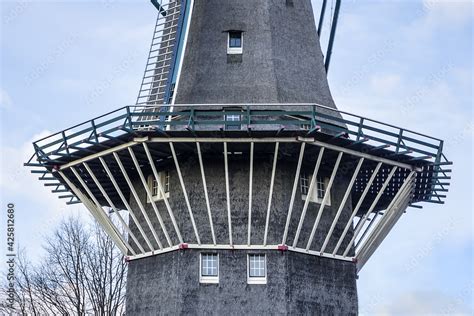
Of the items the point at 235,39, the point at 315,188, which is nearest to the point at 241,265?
the point at 315,188

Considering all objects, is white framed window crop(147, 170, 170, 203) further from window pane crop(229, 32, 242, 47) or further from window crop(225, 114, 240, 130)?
window pane crop(229, 32, 242, 47)

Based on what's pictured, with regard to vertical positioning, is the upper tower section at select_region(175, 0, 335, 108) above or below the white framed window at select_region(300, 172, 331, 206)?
above

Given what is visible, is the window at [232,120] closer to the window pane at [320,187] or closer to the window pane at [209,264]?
the window pane at [320,187]

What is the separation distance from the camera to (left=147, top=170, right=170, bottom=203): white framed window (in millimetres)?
27703

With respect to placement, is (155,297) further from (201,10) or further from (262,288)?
(201,10)

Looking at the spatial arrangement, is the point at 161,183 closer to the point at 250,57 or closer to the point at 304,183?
the point at 304,183

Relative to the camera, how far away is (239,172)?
1066 inches

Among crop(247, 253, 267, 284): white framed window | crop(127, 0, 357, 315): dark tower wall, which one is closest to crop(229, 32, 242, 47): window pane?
crop(127, 0, 357, 315): dark tower wall

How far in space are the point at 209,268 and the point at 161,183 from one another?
322 centimetres

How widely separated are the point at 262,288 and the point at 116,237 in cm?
538

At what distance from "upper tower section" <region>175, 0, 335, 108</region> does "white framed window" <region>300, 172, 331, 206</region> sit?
8.08 ft

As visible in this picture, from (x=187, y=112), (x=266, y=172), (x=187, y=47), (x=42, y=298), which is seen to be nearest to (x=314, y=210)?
(x=266, y=172)

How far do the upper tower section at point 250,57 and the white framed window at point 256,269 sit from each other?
481 cm

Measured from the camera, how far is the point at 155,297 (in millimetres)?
26750
